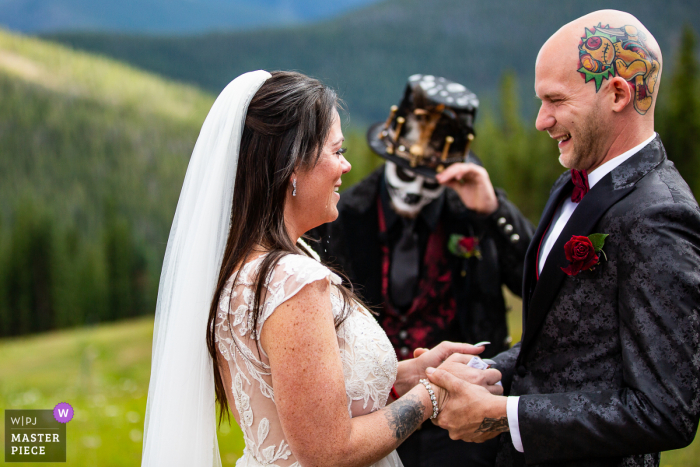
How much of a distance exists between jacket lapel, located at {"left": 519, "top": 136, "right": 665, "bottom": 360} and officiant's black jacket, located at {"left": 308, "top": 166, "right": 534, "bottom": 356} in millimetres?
1384

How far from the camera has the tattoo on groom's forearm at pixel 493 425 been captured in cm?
193

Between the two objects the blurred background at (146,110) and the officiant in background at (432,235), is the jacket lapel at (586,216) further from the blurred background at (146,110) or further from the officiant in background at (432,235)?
the blurred background at (146,110)

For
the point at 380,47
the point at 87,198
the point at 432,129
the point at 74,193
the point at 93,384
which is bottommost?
the point at 93,384

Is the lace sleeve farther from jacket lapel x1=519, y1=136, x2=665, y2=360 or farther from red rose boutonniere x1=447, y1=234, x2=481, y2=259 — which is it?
red rose boutonniere x1=447, y1=234, x2=481, y2=259

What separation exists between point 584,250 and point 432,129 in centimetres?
190

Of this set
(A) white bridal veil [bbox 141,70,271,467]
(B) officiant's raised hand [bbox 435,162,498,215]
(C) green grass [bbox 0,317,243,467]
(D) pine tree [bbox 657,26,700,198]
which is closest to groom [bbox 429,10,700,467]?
(A) white bridal veil [bbox 141,70,271,467]

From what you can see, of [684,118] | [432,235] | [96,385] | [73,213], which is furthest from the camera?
[73,213]

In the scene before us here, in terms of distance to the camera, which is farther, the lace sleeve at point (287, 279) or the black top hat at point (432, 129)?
the black top hat at point (432, 129)

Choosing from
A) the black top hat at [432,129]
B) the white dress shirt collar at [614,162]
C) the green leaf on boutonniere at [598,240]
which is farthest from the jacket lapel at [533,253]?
the black top hat at [432,129]

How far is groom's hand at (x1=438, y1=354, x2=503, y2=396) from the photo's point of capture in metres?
2.16

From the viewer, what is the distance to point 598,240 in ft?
5.76

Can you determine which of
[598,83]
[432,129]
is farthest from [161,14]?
[598,83]

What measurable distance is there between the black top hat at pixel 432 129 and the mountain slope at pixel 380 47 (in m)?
14.4

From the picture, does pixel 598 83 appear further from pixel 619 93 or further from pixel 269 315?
pixel 269 315
